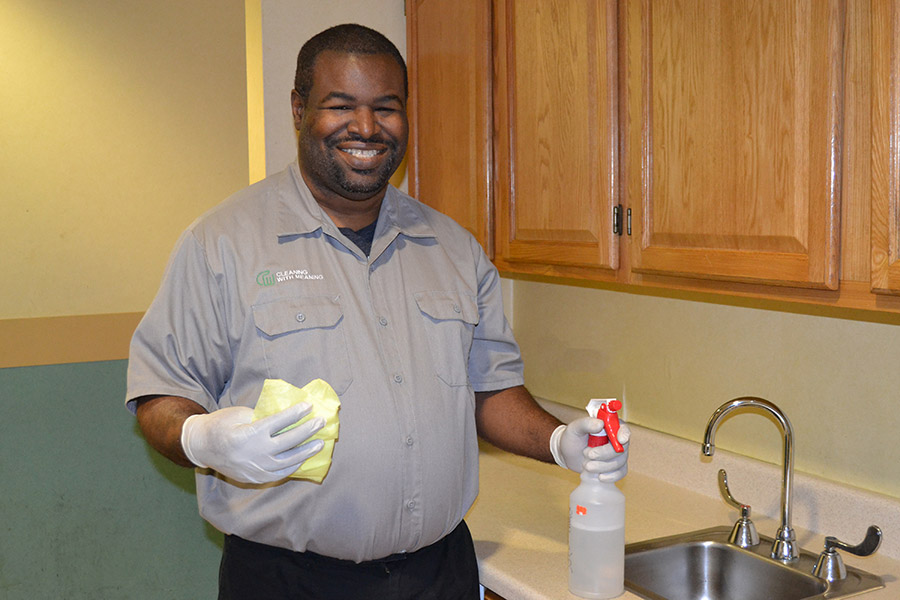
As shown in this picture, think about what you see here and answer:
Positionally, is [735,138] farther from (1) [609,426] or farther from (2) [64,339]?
(2) [64,339]

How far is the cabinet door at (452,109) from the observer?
2.05m

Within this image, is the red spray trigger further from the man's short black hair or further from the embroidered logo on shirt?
the man's short black hair

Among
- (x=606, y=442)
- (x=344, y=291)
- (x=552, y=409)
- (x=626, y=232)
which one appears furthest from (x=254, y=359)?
(x=552, y=409)

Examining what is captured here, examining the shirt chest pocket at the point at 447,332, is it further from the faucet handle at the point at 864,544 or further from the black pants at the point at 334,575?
the faucet handle at the point at 864,544

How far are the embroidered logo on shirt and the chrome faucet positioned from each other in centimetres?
77

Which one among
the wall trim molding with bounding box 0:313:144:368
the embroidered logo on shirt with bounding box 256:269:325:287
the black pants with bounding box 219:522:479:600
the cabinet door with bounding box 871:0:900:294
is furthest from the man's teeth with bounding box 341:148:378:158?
the wall trim molding with bounding box 0:313:144:368

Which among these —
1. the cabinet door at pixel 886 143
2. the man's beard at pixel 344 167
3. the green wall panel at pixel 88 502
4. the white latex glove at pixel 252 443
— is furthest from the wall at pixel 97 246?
the cabinet door at pixel 886 143

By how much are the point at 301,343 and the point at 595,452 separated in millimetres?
500

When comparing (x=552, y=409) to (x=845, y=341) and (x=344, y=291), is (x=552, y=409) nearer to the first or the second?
(x=845, y=341)

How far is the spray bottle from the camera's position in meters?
1.40

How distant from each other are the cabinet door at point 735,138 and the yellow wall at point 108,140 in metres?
2.49

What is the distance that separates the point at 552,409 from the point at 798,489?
0.87 meters

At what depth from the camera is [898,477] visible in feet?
5.44

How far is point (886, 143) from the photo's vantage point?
115 cm
